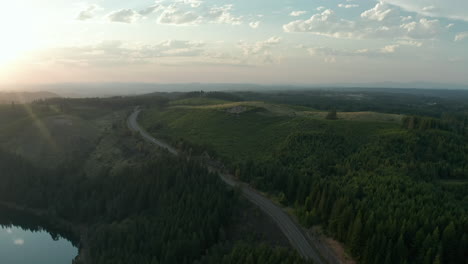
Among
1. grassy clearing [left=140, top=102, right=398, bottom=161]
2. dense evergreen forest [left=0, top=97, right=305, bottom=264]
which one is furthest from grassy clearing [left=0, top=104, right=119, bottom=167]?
grassy clearing [left=140, top=102, right=398, bottom=161]

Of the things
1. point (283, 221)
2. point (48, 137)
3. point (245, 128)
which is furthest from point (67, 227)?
point (245, 128)

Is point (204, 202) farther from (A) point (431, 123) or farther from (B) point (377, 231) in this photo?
(A) point (431, 123)

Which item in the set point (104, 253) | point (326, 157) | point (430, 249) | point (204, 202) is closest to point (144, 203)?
point (104, 253)

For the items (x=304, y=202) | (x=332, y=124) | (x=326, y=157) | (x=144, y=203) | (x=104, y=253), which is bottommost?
(x=104, y=253)

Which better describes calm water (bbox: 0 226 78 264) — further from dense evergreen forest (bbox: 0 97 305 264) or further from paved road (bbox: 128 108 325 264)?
paved road (bbox: 128 108 325 264)

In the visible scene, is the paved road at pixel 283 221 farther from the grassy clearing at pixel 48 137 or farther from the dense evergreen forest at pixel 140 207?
the grassy clearing at pixel 48 137
